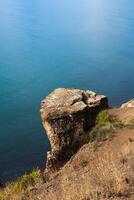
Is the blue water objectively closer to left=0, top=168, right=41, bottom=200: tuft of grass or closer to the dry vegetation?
left=0, top=168, right=41, bottom=200: tuft of grass

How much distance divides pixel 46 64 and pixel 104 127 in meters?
30.6

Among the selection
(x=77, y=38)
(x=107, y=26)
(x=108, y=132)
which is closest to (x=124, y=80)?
(x=77, y=38)

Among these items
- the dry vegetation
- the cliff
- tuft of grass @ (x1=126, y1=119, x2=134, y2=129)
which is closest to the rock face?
the cliff

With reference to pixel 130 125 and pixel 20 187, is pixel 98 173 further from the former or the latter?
pixel 130 125

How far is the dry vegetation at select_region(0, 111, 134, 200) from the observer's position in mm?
8242

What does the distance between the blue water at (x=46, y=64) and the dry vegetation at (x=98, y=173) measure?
9636 millimetres

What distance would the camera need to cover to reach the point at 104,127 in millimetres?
15969

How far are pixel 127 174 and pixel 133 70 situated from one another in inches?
1490

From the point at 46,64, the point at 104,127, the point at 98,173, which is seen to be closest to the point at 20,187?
the point at 98,173

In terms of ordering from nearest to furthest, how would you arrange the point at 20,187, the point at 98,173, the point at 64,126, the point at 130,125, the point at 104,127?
the point at 98,173 < the point at 20,187 < the point at 130,125 < the point at 104,127 < the point at 64,126

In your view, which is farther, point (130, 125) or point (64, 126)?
point (64, 126)

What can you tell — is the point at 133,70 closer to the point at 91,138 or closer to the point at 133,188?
the point at 91,138

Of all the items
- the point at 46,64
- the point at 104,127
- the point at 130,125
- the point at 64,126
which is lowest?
the point at 46,64

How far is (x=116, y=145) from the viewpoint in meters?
14.6
